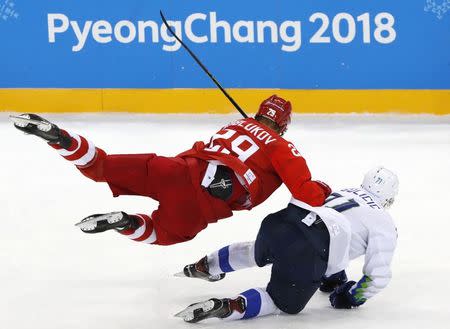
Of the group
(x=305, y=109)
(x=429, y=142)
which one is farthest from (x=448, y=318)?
(x=305, y=109)

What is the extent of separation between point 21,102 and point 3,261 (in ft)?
11.9

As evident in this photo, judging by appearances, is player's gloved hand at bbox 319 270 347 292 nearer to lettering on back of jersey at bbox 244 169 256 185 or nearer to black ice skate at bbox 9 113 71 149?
lettering on back of jersey at bbox 244 169 256 185

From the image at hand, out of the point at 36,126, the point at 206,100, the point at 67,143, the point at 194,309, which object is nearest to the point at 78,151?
the point at 67,143

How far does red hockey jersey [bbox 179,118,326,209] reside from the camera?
3.45 m

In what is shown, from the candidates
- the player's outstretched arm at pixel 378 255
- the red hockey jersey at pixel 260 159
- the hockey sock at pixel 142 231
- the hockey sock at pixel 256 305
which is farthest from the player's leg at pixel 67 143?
the player's outstretched arm at pixel 378 255

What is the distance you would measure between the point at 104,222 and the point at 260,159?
0.58 meters

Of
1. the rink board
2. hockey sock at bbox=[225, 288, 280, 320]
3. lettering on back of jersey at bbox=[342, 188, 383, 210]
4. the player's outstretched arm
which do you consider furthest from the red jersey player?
the rink board

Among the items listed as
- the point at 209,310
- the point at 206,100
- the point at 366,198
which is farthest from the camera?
the point at 206,100

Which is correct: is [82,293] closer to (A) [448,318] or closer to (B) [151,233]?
(B) [151,233]

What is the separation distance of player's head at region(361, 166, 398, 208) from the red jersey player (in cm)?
Result: 17

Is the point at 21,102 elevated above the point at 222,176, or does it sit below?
above

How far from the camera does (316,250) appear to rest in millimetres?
3342

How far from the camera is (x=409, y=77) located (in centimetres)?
757

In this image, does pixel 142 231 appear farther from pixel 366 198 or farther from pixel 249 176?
pixel 366 198
